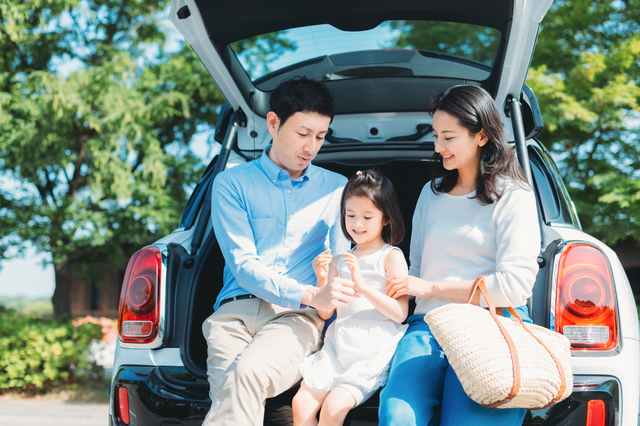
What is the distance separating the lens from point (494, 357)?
4.28 feet

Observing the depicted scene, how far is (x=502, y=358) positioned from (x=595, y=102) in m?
6.38

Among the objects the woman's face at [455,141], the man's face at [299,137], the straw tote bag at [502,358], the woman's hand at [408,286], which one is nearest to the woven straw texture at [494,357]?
the straw tote bag at [502,358]

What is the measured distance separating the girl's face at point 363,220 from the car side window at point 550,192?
0.68 m

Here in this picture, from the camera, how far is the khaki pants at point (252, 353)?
1.50 meters

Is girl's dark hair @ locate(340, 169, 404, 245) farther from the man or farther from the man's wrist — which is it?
the man's wrist

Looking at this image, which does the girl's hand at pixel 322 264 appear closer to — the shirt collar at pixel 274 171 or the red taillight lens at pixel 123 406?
the shirt collar at pixel 274 171

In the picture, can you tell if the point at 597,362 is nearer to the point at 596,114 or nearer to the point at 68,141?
the point at 596,114

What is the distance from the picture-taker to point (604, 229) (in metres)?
6.59

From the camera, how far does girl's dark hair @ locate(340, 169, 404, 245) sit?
1.95 metres

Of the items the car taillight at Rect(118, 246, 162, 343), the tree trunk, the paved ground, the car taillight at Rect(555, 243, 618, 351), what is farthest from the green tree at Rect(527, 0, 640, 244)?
the tree trunk

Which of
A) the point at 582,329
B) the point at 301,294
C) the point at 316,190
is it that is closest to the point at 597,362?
the point at 582,329

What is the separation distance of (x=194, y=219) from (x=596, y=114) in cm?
632

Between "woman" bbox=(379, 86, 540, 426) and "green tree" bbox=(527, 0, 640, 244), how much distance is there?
5.17m

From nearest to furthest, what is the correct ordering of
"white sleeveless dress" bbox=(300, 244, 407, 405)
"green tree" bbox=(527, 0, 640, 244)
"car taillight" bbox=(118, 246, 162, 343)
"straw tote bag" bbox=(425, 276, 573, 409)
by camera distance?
1. "straw tote bag" bbox=(425, 276, 573, 409)
2. "white sleeveless dress" bbox=(300, 244, 407, 405)
3. "car taillight" bbox=(118, 246, 162, 343)
4. "green tree" bbox=(527, 0, 640, 244)
